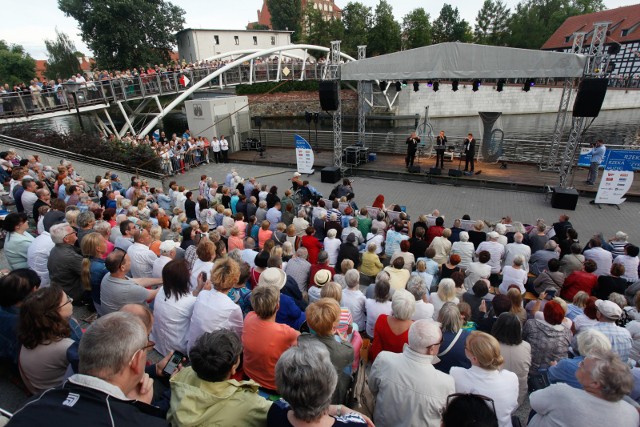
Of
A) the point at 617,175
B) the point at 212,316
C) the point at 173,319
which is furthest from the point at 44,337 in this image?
the point at 617,175

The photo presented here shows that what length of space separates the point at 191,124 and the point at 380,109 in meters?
23.7

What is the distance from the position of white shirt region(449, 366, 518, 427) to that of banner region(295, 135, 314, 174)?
11.2 meters

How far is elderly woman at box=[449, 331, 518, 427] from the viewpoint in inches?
91.5

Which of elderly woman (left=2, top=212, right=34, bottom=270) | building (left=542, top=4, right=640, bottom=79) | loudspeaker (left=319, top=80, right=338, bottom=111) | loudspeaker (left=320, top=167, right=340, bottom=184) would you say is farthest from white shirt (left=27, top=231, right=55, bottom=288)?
building (left=542, top=4, right=640, bottom=79)

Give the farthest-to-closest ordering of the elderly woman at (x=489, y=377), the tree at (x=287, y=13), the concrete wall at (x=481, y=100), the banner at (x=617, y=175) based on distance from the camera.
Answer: the tree at (x=287, y=13), the concrete wall at (x=481, y=100), the banner at (x=617, y=175), the elderly woman at (x=489, y=377)

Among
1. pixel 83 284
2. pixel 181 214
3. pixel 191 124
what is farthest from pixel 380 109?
pixel 83 284

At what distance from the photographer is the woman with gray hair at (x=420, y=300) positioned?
3699 mm

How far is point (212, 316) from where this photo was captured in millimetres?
2889

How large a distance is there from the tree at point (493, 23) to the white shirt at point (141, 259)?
63255 mm

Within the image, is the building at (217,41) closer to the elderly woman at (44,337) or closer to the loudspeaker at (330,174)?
the loudspeaker at (330,174)

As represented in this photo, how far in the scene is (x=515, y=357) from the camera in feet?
9.73

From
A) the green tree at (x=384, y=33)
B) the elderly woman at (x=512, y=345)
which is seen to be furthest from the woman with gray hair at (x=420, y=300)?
the green tree at (x=384, y=33)

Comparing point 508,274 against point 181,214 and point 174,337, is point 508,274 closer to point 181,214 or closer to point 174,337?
point 174,337

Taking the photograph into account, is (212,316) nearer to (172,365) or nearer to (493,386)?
(172,365)
